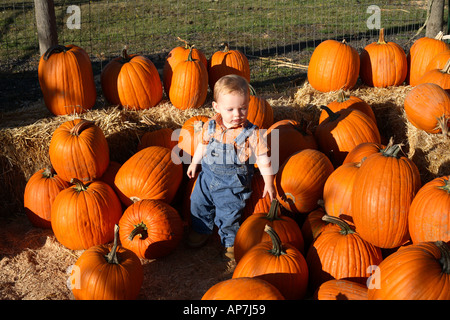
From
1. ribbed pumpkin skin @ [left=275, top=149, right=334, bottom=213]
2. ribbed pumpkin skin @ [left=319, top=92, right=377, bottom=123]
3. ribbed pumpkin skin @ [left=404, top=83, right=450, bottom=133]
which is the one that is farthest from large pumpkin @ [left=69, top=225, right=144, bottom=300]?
ribbed pumpkin skin @ [left=404, top=83, right=450, bottom=133]

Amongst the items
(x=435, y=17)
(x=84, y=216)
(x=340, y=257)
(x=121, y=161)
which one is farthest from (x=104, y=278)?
(x=435, y=17)

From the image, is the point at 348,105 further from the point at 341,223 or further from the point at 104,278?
the point at 104,278

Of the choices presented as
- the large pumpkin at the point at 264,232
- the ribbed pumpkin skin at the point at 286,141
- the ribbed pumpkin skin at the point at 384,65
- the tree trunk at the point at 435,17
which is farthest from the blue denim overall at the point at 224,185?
the tree trunk at the point at 435,17

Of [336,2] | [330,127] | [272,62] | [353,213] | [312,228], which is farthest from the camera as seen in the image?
[336,2]

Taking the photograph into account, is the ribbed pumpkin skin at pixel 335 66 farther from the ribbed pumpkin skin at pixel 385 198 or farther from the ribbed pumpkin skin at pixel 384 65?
the ribbed pumpkin skin at pixel 385 198

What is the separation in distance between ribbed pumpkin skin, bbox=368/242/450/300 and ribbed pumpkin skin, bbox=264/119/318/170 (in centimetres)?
173

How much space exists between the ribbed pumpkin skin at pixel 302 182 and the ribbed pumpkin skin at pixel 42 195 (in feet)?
6.46

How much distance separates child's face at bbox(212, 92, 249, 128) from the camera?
11.0ft

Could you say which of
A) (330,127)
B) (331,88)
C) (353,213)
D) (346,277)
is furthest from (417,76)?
(346,277)

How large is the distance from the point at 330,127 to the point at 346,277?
1.73m

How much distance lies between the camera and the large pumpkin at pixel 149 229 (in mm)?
3615

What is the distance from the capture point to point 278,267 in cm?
296

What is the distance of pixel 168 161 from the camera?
159 inches
